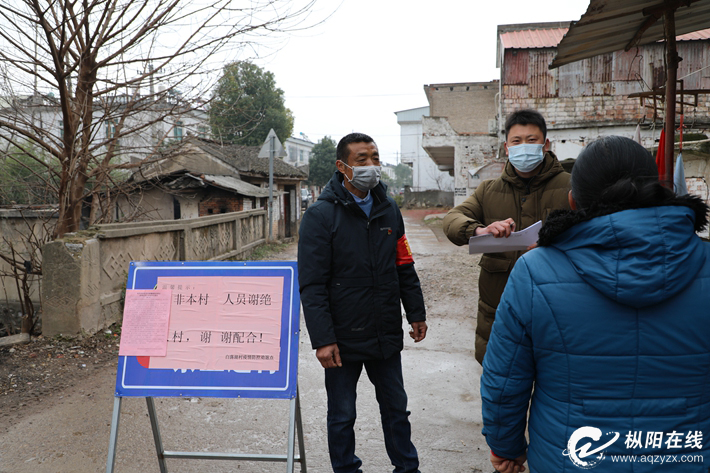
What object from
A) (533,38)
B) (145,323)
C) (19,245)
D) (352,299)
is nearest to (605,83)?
(533,38)

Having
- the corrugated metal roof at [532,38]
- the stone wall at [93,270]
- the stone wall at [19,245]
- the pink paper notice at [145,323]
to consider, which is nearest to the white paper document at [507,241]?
the pink paper notice at [145,323]

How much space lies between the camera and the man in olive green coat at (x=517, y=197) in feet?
9.70

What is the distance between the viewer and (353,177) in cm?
298

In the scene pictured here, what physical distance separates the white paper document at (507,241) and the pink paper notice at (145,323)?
171 centimetres

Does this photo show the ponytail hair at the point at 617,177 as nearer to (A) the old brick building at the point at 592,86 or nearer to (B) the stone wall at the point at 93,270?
(B) the stone wall at the point at 93,270

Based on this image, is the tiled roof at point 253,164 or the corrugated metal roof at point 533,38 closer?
the corrugated metal roof at point 533,38

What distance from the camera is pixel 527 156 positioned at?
117 inches

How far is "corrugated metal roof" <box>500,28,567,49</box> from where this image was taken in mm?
16516

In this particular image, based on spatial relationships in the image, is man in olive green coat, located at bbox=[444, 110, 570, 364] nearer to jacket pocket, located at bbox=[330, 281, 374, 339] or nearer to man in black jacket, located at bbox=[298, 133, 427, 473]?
man in black jacket, located at bbox=[298, 133, 427, 473]

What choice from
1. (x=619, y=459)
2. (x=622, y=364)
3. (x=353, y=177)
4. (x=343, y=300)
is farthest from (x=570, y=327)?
(x=353, y=177)

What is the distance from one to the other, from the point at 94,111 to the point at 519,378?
246 inches

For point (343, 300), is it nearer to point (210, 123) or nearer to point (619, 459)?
point (619, 459)

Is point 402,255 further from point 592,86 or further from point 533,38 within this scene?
point 533,38

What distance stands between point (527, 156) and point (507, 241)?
1.93 feet
